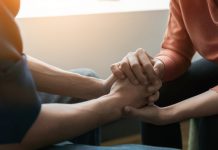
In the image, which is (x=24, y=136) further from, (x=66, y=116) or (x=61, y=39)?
(x=61, y=39)

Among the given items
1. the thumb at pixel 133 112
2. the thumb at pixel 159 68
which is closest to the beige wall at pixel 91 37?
the thumb at pixel 159 68

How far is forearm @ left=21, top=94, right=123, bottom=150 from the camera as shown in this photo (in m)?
0.89

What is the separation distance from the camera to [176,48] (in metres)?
1.31

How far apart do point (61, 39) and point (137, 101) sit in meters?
0.67

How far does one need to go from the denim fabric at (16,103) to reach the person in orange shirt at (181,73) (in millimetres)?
346

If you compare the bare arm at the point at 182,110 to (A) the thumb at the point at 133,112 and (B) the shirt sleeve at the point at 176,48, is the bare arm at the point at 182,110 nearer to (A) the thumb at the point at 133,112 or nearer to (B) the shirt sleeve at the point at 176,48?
(A) the thumb at the point at 133,112

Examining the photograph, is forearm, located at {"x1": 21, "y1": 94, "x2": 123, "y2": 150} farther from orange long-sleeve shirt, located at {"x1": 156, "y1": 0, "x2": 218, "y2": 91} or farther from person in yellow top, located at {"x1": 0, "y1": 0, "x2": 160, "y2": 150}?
orange long-sleeve shirt, located at {"x1": 156, "y1": 0, "x2": 218, "y2": 91}

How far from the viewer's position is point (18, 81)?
828 mm

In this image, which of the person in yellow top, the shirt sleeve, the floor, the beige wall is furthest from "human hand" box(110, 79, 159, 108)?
the floor

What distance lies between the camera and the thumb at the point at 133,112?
1.12 meters

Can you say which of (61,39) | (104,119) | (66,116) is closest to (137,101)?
(104,119)

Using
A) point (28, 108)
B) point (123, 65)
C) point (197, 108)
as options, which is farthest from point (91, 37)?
point (28, 108)

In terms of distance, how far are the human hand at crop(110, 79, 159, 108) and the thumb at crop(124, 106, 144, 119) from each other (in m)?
0.01

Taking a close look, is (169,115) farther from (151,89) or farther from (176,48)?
(176,48)
